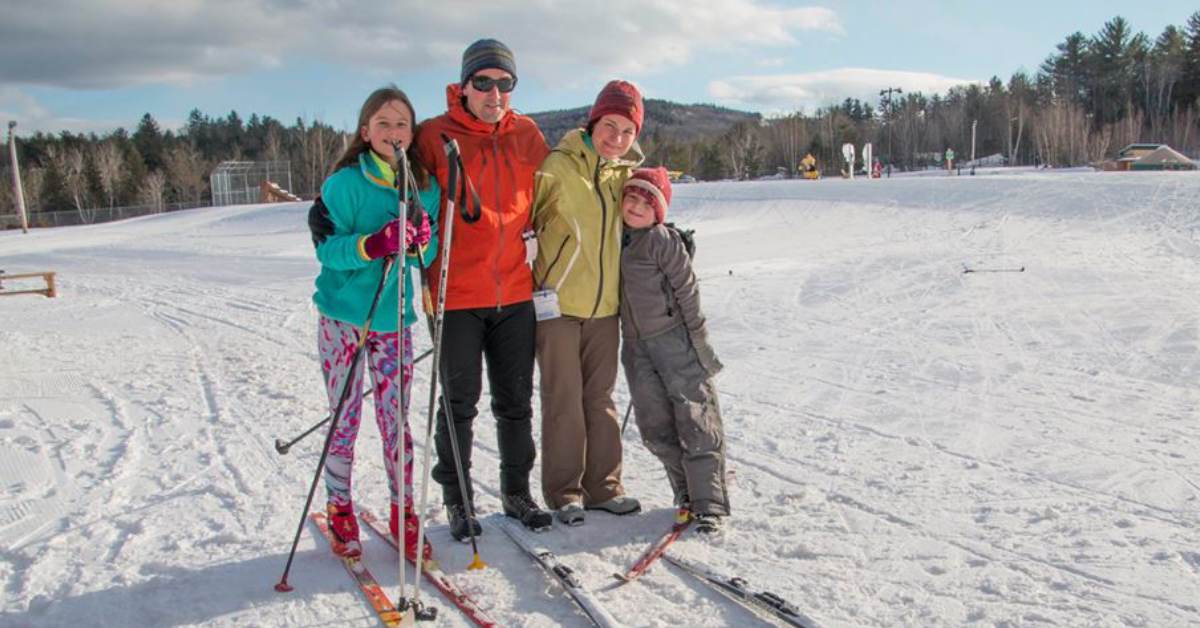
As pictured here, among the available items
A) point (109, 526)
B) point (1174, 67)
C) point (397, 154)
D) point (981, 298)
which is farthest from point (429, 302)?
point (1174, 67)

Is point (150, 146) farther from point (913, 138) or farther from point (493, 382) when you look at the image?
point (493, 382)

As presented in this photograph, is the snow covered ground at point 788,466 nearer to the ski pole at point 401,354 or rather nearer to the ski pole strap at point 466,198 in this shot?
the ski pole at point 401,354

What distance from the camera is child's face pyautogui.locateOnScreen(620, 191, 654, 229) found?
375cm

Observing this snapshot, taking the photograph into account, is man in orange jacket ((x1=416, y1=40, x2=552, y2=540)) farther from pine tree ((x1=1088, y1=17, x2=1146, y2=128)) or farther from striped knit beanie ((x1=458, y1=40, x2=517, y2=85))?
pine tree ((x1=1088, y1=17, x2=1146, y2=128))

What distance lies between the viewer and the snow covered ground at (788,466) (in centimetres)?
312

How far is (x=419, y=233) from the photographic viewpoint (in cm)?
314

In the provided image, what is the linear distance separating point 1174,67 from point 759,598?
3299 inches

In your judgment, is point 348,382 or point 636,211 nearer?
point 348,382

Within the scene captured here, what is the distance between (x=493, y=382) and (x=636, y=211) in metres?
1.01

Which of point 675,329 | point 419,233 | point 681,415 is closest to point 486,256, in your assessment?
point 419,233

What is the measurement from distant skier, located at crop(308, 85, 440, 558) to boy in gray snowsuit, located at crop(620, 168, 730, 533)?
3.09ft

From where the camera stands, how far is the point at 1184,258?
40.2 ft

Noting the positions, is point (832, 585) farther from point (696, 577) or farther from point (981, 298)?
point (981, 298)

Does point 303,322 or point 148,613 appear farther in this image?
point 303,322
